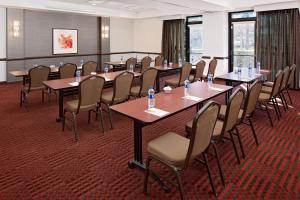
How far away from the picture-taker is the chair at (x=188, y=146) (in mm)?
2161

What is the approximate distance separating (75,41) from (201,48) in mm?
5072

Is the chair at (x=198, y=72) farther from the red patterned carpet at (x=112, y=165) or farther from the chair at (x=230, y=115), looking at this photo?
the chair at (x=230, y=115)

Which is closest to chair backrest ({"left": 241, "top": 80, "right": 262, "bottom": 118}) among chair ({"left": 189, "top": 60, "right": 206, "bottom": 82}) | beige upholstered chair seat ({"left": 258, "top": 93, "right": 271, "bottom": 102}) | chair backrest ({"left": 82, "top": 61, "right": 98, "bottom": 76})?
beige upholstered chair seat ({"left": 258, "top": 93, "right": 271, "bottom": 102})

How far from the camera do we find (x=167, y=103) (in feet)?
10.5

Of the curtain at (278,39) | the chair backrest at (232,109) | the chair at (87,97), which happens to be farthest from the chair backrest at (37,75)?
the curtain at (278,39)

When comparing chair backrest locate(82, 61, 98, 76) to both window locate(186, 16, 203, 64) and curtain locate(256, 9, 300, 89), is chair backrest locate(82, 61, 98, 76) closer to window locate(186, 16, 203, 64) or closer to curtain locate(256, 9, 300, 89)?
curtain locate(256, 9, 300, 89)

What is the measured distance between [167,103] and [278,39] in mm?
6025

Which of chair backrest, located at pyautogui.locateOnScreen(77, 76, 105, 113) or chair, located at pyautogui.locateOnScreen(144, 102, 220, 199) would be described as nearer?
chair, located at pyautogui.locateOnScreen(144, 102, 220, 199)

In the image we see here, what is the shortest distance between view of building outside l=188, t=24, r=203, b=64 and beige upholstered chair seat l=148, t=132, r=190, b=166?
8.40 m

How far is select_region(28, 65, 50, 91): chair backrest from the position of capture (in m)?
5.40

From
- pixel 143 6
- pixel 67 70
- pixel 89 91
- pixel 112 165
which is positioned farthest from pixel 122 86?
pixel 143 6

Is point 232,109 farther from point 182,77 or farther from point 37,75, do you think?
point 37,75

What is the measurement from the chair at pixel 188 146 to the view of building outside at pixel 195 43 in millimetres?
8503

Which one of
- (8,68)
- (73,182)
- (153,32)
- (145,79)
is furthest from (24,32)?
(73,182)
